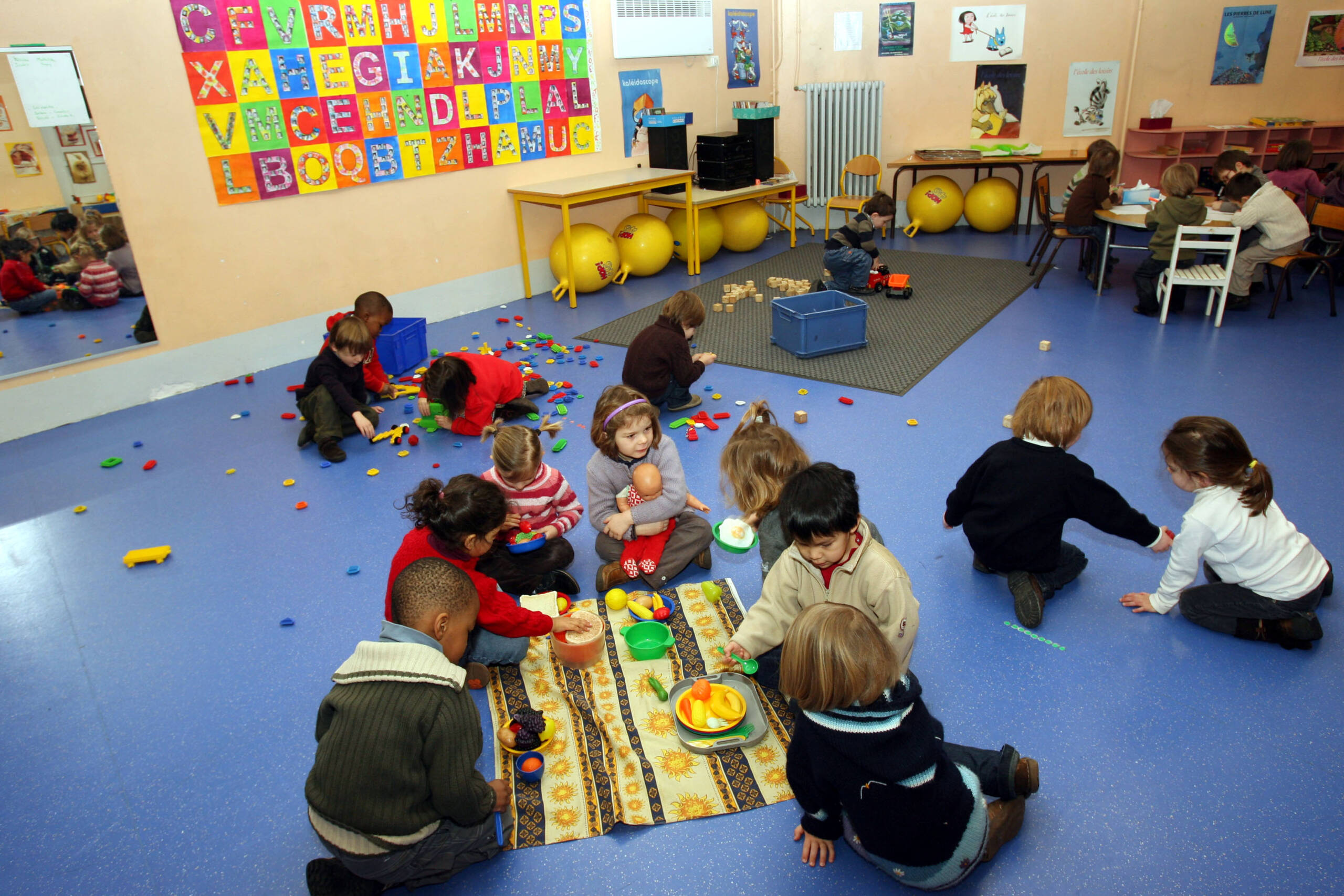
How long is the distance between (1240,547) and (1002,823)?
4.39ft

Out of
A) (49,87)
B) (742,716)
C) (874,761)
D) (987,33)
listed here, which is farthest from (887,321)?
(49,87)

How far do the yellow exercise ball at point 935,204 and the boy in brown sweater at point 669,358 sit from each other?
17.1ft

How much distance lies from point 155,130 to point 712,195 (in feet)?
15.0

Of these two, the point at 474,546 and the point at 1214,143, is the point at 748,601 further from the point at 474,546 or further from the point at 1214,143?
the point at 1214,143

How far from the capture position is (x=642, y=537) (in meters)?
3.26

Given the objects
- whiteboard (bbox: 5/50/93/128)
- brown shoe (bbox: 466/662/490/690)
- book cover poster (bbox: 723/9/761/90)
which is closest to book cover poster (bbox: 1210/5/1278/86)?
book cover poster (bbox: 723/9/761/90)

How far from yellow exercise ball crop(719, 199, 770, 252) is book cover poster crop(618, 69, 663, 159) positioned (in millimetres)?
1072

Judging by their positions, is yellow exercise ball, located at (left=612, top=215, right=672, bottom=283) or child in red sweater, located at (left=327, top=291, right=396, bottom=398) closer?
child in red sweater, located at (left=327, top=291, right=396, bottom=398)

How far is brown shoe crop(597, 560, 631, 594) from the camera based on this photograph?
3166mm

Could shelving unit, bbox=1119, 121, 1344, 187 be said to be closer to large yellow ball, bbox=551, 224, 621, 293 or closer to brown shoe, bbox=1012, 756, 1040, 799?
large yellow ball, bbox=551, 224, 621, 293

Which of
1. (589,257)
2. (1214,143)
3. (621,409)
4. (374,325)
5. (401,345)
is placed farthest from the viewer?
(1214,143)

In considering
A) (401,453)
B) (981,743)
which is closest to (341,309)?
(401,453)

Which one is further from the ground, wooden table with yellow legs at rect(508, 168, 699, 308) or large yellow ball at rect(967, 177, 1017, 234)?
wooden table with yellow legs at rect(508, 168, 699, 308)

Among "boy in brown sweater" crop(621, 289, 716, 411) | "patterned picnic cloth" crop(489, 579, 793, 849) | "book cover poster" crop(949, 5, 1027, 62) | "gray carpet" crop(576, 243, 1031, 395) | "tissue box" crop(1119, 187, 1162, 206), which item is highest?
"book cover poster" crop(949, 5, 1027, 62)
